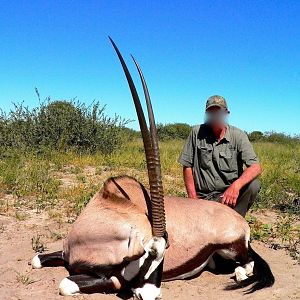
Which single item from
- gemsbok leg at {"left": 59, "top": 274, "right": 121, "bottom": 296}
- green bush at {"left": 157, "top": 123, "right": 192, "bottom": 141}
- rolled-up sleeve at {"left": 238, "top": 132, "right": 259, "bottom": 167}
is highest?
green bush at {"left": 157, "top": 123, "right": 192, "bottom": 141}

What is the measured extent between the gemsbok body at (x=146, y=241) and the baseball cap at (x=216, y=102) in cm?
125

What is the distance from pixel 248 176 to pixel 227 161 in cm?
36

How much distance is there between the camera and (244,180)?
15.6 feet

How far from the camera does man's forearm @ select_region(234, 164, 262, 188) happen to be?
4709mm

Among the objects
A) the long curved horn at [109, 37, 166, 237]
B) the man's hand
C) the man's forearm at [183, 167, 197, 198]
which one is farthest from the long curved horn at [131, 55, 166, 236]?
the man's forearm at [183, 167, 197, 198]

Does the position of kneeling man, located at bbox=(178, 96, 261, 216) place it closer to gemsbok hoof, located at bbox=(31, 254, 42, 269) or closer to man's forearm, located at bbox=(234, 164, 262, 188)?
man's forearm, located at bbox=(234, 164, 262, 188)

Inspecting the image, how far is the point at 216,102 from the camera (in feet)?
16.5

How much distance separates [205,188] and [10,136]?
28.7 feet

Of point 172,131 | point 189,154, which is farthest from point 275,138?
point 189,154

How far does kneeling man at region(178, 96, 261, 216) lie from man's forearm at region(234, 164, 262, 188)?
43mm

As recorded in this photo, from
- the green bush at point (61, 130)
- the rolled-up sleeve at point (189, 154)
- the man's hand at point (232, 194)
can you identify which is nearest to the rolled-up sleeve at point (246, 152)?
the man's hand at point (232, 194)

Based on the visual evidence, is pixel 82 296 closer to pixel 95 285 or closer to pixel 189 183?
pixel 95 285

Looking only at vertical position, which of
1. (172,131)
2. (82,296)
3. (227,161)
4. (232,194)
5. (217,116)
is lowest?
(82,296)

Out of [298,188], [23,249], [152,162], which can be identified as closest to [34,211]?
[23,249]
